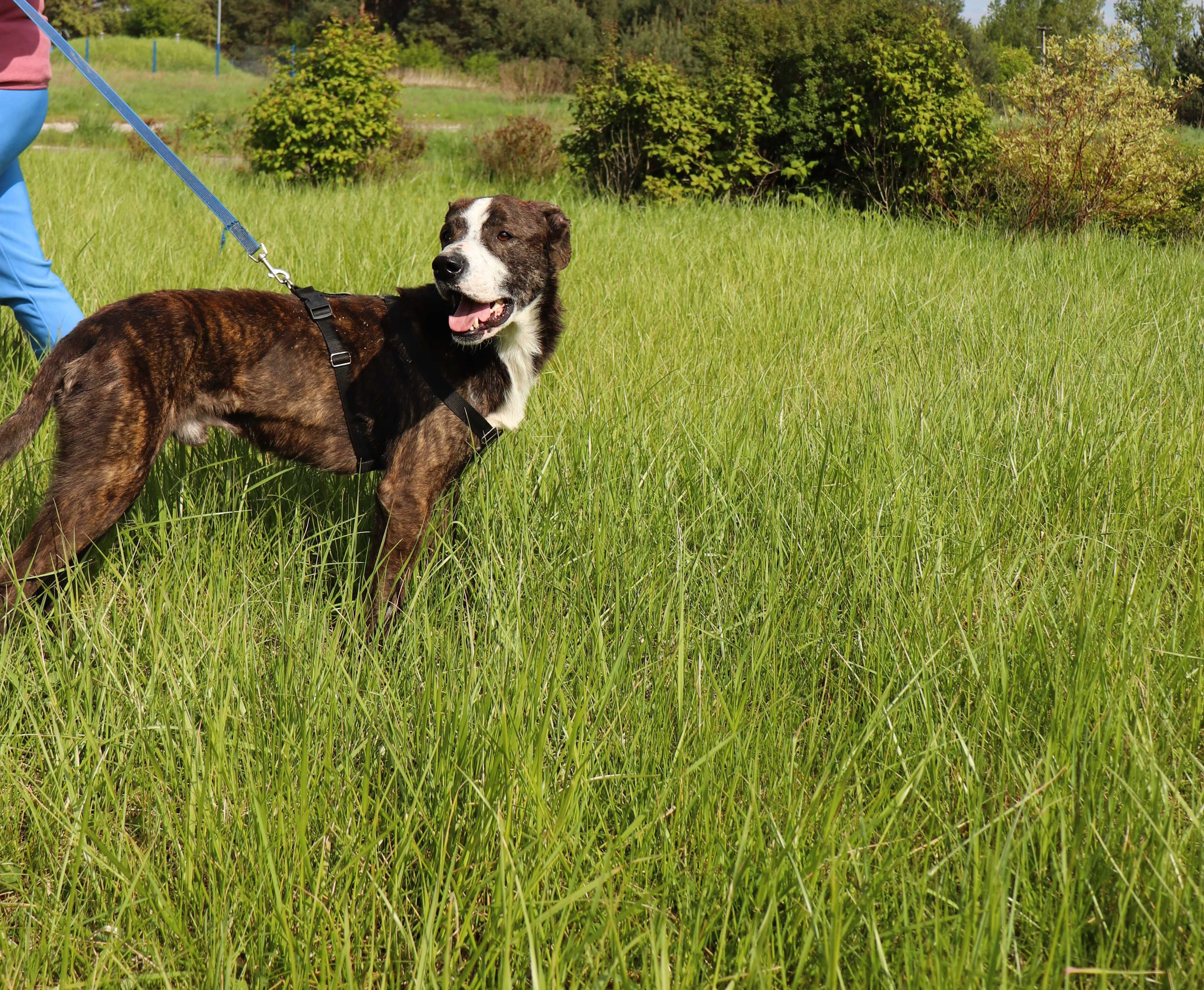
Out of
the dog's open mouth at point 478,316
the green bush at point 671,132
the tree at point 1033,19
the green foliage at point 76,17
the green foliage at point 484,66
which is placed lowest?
the dog's open mouth at point 478,316

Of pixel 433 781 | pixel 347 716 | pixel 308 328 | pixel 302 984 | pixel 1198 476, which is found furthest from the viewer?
pixel 1198 476

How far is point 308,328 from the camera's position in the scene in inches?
122

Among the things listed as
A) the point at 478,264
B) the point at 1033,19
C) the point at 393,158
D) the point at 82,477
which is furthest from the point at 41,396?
the point at 1033,19

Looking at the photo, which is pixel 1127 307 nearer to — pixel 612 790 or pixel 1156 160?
pixel 1156 160

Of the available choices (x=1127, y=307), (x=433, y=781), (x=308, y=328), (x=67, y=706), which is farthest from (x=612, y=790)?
(x=1127, y=307)

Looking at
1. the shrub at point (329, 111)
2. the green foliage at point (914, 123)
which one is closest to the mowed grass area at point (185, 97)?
the shrub at point (329, 111)

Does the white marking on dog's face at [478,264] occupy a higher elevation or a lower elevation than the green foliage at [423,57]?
lower

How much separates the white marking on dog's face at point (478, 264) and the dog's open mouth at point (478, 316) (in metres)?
0.03

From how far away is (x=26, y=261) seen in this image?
3.83 metres

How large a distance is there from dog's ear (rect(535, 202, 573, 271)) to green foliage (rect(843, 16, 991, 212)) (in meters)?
7.33

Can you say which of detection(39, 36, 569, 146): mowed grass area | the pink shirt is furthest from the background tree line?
the pink shirt

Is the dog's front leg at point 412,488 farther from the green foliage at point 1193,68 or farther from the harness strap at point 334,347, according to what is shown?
the green foliage at point 1193,68

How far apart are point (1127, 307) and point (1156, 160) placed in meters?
4.22

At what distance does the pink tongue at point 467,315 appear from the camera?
9.71ft
